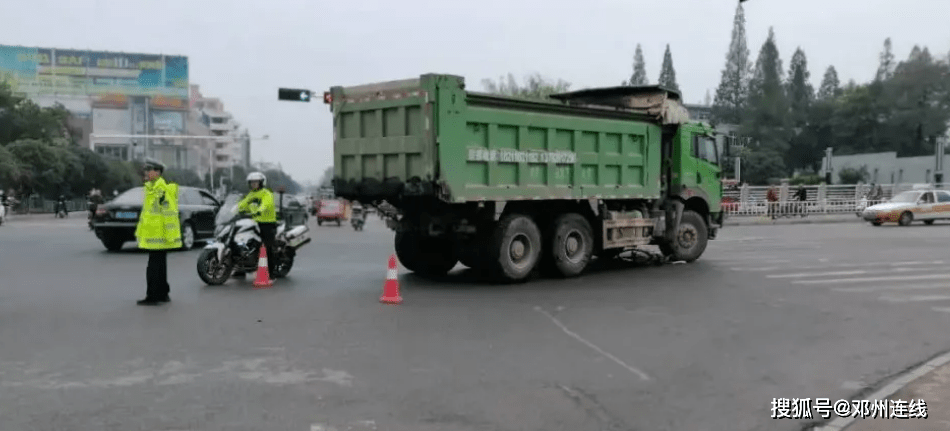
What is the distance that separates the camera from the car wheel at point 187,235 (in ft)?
→ 58.6

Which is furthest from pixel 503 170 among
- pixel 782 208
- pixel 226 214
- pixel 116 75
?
pixel 116 75

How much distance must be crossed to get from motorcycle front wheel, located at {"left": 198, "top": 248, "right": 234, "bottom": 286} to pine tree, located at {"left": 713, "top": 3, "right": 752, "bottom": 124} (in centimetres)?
8190

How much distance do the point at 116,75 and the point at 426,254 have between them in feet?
384

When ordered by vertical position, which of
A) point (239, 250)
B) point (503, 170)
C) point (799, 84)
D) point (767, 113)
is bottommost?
point (239, 250)

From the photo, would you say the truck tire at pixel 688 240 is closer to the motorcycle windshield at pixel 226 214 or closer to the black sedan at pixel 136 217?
the motorcycle windshield at pixel 226 214

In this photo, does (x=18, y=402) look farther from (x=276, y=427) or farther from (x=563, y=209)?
(x=563, y=209)

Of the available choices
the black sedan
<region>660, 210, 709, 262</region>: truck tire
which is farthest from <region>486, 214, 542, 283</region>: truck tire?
the black sedan

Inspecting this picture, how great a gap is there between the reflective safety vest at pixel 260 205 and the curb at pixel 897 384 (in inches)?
333

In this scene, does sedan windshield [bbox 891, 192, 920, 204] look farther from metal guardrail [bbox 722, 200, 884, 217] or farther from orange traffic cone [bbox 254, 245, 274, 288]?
orange traffic cone [bbox 254, 245, 274, 288]

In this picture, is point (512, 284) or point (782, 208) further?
point (782, 208)

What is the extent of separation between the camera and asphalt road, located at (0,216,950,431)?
5.35 meters

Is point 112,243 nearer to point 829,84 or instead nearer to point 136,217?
point 136,217

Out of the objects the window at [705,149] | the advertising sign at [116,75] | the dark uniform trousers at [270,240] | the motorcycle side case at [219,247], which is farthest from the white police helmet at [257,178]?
the advertising sign at [116,75]

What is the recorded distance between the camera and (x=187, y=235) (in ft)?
59.0
